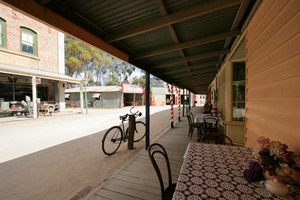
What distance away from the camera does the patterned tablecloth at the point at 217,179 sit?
92cm

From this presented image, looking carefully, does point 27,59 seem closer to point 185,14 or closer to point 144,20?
point 144,20

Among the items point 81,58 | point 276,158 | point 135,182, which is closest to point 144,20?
point 276,158

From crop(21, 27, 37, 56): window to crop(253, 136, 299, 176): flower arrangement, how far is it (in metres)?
12.7

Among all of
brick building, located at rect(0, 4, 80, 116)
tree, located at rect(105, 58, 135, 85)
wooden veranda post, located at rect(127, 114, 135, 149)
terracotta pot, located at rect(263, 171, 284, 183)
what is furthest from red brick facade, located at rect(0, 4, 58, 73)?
tree, located at rect(105, 58, 135, 85)

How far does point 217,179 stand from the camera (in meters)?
1.09

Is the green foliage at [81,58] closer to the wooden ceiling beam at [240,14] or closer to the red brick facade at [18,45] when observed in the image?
the red brick facade at [18,45]

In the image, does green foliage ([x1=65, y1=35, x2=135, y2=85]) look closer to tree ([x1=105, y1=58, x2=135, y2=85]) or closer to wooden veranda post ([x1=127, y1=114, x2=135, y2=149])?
tree ([x1=105, y1=58, x2=135, y2=85])

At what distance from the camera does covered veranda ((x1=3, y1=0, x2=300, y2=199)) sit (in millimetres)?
1222

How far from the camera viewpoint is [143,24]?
189cm

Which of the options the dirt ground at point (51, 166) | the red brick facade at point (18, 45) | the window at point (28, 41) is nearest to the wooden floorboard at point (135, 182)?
the dirt ground at point (51, 166)

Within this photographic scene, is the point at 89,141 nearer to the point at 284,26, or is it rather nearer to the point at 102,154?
the point at 102,154

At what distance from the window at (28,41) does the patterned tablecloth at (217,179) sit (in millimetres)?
12250

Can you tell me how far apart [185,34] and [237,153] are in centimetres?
204

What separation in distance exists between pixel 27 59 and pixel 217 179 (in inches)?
483
